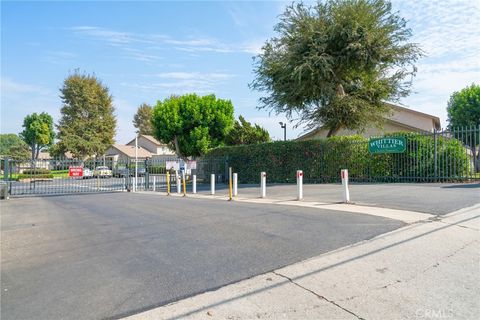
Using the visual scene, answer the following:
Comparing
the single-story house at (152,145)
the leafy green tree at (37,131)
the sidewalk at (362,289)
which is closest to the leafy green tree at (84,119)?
the leafy green tree at (37,131)

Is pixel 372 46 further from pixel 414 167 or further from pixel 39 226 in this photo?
pixel 39 226

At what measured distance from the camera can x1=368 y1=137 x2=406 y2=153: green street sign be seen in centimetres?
1659

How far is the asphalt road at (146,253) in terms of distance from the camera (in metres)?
4.09

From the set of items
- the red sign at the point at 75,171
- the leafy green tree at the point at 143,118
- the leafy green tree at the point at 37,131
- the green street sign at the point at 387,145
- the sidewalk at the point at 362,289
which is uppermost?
the leafy green tree at the point at 143,118

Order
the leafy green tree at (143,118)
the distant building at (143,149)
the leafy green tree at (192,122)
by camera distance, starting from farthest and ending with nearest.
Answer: the leafy green tree at (143,118), the distant building at (143,149), the leafy green tree at (192,122)

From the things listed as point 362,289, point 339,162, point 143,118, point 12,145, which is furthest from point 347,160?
point 12,145

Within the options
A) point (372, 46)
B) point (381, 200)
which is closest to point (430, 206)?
point (381, 200)

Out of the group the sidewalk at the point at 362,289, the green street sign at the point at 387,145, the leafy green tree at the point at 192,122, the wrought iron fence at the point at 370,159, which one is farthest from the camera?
the leafy green tree at the point at 192,122

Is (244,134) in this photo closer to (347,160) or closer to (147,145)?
(347,160)

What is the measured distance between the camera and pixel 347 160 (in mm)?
18438

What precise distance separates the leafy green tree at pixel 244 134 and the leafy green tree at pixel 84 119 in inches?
1071

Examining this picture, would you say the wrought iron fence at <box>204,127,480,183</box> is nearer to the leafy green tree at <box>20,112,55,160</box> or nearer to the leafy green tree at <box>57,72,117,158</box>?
the leafy green tree at <box>57,72,117,158</box>

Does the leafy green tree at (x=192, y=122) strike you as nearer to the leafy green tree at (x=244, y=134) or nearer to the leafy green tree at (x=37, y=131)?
the leafy green tree at (x=244, y=134)

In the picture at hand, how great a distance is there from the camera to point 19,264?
5648 millimetres
